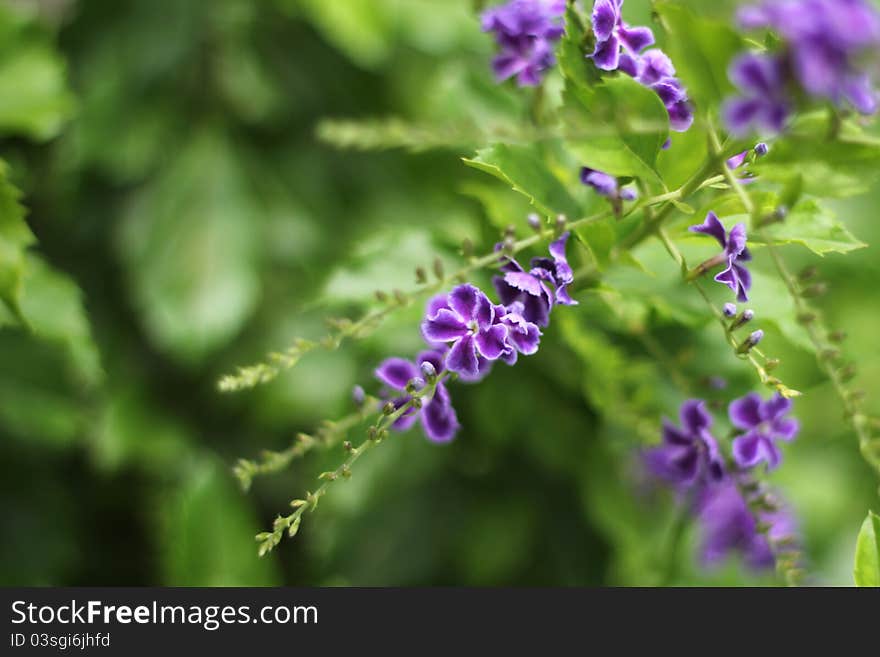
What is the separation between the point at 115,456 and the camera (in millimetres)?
1644

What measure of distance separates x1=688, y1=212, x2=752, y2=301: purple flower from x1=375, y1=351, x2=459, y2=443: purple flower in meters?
0.28

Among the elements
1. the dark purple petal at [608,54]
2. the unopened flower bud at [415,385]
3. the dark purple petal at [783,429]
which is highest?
the dark purple petal at [608,54]

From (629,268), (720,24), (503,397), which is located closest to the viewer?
(720,24)

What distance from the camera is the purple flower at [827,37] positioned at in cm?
62

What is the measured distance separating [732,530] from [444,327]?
1053mm

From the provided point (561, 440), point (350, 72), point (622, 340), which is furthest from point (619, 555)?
point (350, 72)

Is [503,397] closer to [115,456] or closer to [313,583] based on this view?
[313,583]

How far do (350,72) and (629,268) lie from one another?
112cm

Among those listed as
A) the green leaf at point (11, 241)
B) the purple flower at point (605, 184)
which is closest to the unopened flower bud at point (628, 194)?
the purple flower at point (605, 184)

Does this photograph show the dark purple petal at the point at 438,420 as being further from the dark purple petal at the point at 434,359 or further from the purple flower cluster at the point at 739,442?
the purple flower cluster at the point at 739,442

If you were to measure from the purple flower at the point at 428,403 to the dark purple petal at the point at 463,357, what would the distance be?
0.13ft

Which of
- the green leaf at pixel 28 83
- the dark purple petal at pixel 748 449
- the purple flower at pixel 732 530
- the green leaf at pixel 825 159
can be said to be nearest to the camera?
the green leaf at pixel 825 159

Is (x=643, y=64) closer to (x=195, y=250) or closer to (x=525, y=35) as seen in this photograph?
(x=525, y=35)

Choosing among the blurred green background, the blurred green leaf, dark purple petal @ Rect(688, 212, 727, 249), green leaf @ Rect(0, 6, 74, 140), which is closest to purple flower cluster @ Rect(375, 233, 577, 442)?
dark purple petal @ Rect(688, 212, 727, 249)
